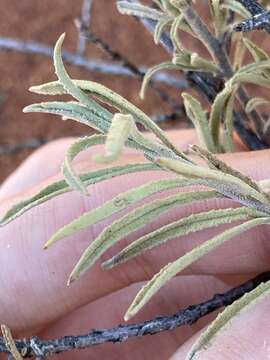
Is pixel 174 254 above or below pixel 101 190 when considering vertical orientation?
below

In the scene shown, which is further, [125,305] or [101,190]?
[125,305]

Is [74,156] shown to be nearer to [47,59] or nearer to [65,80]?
[65,80]

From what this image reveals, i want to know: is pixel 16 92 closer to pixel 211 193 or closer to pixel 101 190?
pixel 101 190

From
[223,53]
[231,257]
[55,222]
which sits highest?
[223,53]

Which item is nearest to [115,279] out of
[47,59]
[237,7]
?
[237,7]

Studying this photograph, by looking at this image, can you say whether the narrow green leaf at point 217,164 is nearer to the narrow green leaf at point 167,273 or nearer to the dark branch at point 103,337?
the narrow green leaf at point 167,273

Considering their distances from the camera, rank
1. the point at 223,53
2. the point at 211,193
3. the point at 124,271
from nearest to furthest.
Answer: the point at 211,193 < the point at 223,53 < the point at 124,271

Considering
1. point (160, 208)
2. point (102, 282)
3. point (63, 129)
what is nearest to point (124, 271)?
point (102, 282)

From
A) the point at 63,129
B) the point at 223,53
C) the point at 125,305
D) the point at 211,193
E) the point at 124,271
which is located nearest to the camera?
the point at 211,193
